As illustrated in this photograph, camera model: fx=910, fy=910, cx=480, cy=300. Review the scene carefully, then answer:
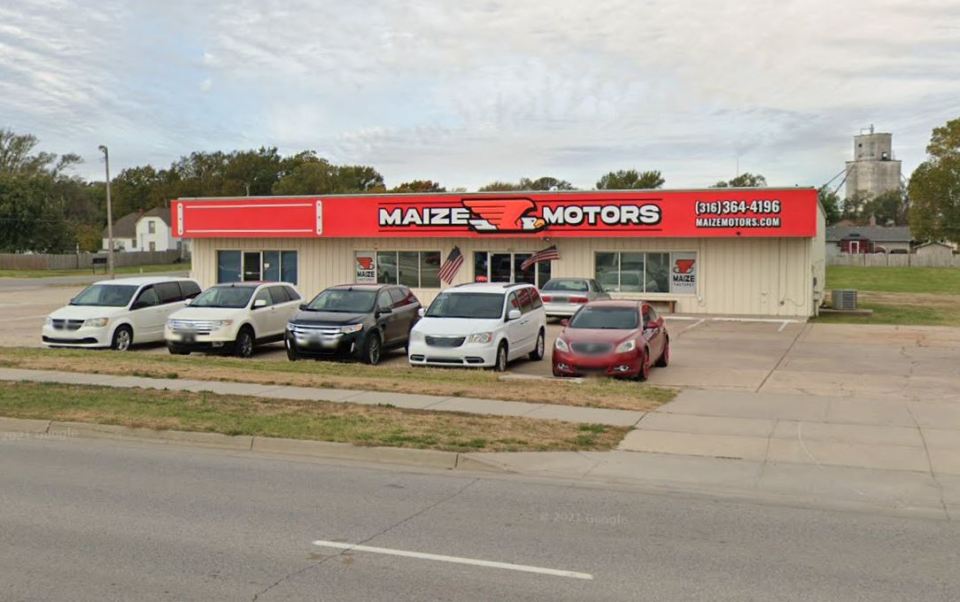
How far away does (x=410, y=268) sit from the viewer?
3622cm

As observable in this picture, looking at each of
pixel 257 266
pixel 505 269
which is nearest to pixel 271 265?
pixel 257 266

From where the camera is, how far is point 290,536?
6.95 meters

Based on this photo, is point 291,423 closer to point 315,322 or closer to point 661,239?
point 315,322

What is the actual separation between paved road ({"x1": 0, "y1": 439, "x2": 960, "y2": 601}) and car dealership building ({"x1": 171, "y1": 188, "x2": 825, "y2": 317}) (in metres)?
23.7

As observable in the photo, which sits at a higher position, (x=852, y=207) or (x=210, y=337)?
(x=852, y=207)

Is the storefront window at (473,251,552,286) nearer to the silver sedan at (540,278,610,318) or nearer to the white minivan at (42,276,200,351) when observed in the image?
the silver sedan at (540,278,610,318)

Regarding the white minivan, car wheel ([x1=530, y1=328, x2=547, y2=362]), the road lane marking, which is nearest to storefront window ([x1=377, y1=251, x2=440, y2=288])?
the white minivan

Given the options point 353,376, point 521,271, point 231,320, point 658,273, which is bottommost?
point 353,376

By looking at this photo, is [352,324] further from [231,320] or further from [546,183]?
[546,183]

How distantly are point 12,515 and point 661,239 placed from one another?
27.6 metres

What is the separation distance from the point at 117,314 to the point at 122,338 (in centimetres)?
58

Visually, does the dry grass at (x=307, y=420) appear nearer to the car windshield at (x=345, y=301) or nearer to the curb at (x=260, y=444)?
the curb at (x=260, y=444)

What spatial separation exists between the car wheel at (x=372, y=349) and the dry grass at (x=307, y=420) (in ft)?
18.4

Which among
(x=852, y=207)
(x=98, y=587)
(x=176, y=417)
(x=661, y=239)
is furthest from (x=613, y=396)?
(x=852, y=207)
